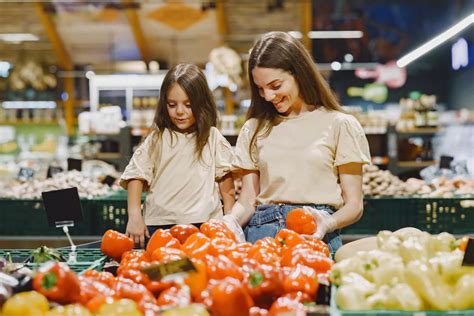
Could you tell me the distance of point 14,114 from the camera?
36.1ft

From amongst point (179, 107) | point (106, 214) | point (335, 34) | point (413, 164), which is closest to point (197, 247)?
point (179, 107)

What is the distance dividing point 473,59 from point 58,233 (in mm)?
12131

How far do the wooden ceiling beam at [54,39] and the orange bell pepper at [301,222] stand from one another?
8943mm

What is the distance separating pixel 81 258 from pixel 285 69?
1.12 metres

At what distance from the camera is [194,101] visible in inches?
123

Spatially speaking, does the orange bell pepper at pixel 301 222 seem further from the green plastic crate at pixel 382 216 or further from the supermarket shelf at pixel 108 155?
the supermarket shelf at pixel 108 155

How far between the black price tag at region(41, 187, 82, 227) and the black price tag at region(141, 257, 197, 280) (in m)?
1.11

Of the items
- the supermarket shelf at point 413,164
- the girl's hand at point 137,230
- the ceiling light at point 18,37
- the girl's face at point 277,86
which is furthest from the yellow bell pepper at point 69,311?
the ceiling light at point 18,37

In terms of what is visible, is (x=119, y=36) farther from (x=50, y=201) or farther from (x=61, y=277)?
(x=61, y=277)

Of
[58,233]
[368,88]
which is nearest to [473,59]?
[368,88]

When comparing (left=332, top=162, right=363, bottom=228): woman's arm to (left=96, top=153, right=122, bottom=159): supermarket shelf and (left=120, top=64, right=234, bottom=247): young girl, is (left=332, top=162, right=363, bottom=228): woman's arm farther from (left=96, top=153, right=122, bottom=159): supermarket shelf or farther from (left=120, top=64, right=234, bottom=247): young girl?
(left=96, top=153, right=122, bottom=159): supermarket shelf

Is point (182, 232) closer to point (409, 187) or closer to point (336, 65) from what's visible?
point (409, 187)

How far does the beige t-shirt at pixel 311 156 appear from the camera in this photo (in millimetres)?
2660

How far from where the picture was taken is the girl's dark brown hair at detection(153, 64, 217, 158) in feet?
10.2
